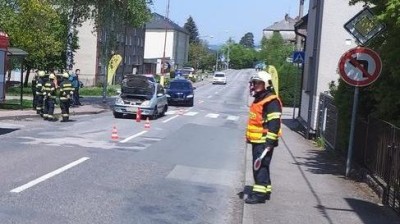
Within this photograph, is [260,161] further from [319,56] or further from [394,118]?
[319,56]

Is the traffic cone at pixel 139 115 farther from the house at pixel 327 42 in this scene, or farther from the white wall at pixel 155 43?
the white wall at pixel 155 43

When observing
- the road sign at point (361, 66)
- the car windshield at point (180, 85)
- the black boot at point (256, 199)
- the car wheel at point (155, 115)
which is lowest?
the car wheel at point (155, 115)

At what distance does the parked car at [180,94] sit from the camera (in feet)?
133

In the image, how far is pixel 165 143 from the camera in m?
16.8

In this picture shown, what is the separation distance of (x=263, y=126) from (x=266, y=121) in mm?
115

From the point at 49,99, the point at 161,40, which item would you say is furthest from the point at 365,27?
the point at 161,40

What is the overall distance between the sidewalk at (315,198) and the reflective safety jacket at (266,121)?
Answer: 0.92 m

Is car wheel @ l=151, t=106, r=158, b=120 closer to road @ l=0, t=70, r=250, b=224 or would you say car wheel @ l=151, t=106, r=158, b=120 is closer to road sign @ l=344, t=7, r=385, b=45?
road @ l=0, t=70, r=250, b=224

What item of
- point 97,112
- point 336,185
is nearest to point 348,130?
point 336,185

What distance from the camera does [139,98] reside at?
27.2 meters

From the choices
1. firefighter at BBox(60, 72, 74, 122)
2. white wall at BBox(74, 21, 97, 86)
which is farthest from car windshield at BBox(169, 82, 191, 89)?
white wall at BBox(74, 21, 97, 86)

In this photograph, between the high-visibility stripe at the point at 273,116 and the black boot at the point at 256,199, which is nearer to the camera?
the high-visibility stripe at the point at 273,116

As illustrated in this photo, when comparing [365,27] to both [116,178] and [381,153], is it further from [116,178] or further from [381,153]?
[116,178]

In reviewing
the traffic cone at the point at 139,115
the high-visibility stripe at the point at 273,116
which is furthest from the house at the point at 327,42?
the high-visibility stripe at the point at 273,116
